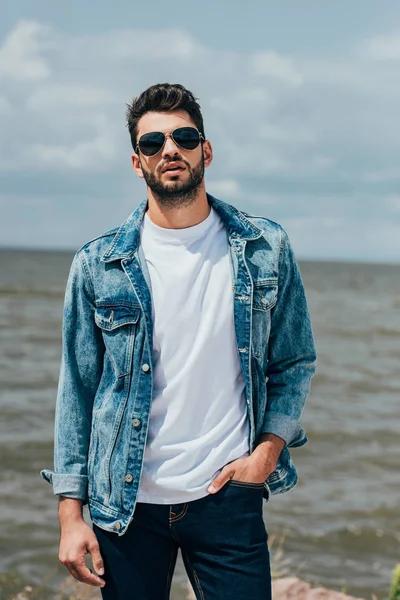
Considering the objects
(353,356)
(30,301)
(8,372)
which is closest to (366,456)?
(8,372)

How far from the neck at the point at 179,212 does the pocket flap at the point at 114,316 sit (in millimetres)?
345

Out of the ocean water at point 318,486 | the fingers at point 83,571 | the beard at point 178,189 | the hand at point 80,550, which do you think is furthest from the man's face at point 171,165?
the ocean water at point 318,486

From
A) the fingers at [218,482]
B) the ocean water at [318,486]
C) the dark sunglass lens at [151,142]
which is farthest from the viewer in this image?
the ocean water at [318,486]

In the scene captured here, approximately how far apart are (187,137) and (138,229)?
377 millimetres

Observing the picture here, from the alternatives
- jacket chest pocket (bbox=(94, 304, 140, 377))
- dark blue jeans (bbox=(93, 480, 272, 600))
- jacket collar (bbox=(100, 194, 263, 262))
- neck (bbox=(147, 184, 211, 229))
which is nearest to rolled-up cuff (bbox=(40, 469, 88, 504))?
dark blue jeans (bbox=(93, 480, 272, 600))

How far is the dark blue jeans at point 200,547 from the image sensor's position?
2734mm

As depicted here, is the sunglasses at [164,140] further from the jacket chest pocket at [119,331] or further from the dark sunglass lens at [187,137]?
the jacket chest pocket at [119,331]

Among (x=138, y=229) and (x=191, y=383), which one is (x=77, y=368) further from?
(x=138, y=229)

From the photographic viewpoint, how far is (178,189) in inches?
113

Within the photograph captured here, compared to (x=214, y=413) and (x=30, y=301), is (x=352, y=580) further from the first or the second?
(x=30, y=301)

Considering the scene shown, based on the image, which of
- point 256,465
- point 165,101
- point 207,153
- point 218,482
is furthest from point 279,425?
point 165,101

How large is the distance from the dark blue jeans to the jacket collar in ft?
2.87

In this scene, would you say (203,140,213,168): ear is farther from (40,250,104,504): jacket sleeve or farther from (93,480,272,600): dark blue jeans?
(93,480,272,600): dark blue jeans

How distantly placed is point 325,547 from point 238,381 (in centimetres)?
545
